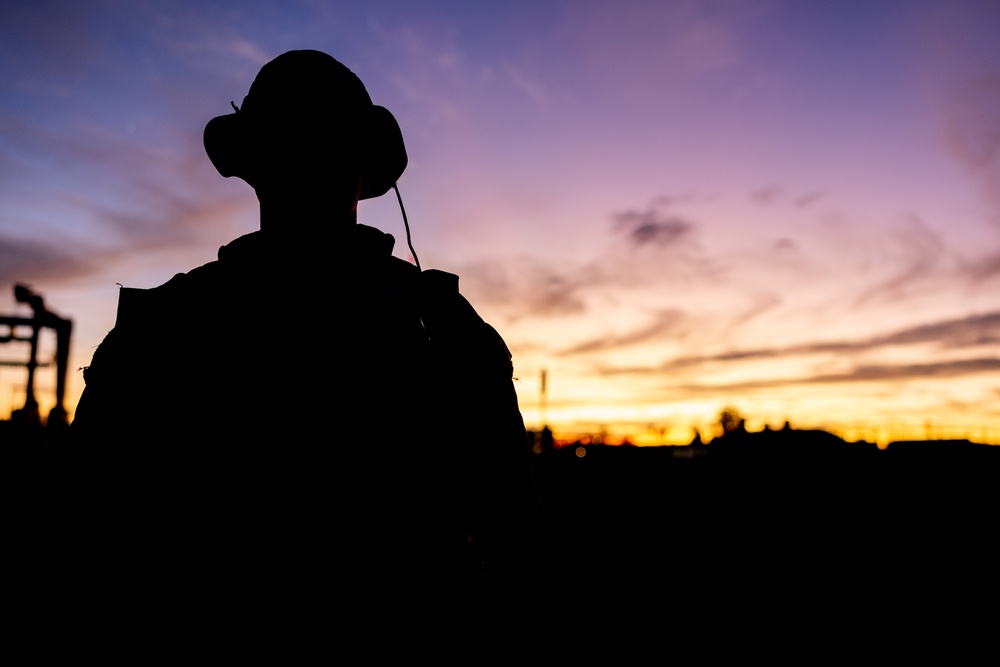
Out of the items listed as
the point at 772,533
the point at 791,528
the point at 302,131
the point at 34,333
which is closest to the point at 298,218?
the point at 302,131

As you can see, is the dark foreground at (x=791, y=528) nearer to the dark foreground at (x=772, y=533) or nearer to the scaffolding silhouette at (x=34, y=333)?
the dark foreground at (x=772, y=533)

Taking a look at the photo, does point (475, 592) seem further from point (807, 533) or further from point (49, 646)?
point (807, 533)

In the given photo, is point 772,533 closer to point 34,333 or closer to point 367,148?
point 367,148

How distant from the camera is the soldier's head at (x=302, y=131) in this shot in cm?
125

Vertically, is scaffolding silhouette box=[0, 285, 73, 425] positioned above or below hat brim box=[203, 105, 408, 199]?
above

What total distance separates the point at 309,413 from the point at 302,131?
54 cm

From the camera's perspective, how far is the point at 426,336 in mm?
1213

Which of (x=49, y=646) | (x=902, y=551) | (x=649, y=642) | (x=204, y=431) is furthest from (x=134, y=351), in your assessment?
(x=902, y=551)

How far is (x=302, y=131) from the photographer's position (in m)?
1.26

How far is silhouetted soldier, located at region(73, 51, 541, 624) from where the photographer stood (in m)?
1.05

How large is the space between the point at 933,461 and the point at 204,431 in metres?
19.6

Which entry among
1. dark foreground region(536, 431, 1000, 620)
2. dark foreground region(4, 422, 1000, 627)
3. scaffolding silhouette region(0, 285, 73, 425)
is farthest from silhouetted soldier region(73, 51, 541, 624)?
scaffolding silhouette region(0, 285, 73, 425)

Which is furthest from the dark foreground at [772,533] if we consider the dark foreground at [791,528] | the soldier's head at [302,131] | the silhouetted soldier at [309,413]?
the soldier's head at [302,131]

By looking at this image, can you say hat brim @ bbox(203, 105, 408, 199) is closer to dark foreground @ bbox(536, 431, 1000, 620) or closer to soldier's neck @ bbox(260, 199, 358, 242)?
soldier's neck @ bbox(260, 199, 358, 242)
